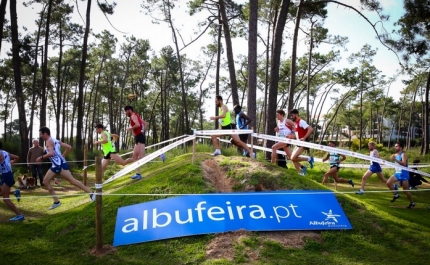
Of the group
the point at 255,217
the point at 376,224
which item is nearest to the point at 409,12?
the point at 376,224

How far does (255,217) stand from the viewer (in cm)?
630

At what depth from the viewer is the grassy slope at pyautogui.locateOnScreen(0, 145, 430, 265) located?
5531mm

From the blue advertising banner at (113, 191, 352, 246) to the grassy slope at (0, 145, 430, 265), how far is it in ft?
0.58

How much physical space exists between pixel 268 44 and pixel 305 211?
2493cm

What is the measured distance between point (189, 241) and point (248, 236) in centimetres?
97

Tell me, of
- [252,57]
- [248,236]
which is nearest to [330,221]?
[248,236]

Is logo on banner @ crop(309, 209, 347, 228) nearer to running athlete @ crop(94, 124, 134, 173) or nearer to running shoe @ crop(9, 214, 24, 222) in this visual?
running athlete @ crop(94, 124, 134, 173)

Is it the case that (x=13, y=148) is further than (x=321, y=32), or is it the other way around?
(x=321, y=32)

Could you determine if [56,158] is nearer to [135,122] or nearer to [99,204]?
[135,122]

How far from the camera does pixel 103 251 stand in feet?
18.9

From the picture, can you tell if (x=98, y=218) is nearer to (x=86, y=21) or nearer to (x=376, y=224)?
(x=376, y=224)

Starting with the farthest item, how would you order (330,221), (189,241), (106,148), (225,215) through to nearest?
1. (106,148)
2. (330,221)
3. (225,215)
4. (189,241)

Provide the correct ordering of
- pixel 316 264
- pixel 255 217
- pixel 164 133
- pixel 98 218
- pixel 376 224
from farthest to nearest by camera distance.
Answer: pixel 164 133, pixel 376 224, pixel 255 217, pixel 98 218, pixel 316 264

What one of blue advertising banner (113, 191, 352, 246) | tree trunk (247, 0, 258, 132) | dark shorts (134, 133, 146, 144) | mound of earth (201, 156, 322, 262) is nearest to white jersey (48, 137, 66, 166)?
dark shorts (134, 133, 146, 144)
